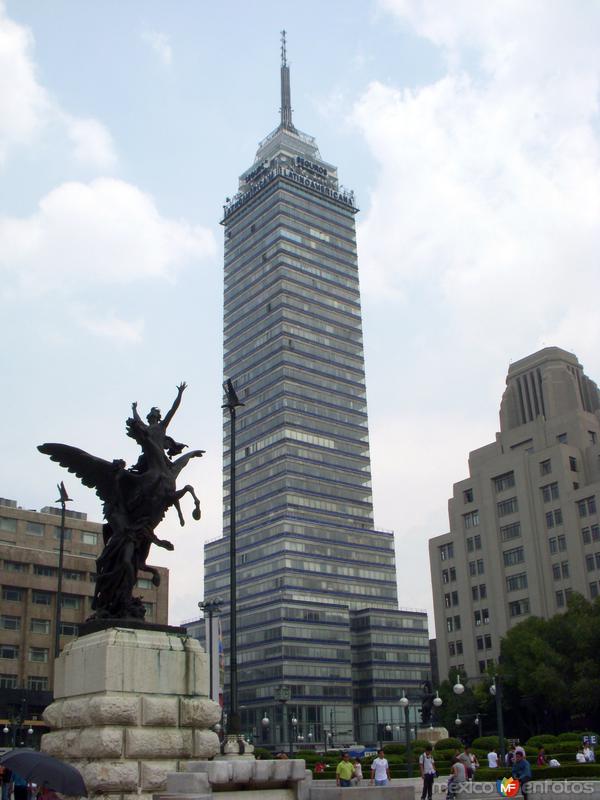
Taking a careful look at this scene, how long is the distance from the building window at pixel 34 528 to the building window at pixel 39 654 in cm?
1545

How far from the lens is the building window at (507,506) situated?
9106 centimetres

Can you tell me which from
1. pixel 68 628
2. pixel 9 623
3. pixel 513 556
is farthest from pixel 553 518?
pixel 9 623

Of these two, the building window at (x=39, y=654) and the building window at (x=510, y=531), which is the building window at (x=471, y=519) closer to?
the building window at (x=510, y=531)

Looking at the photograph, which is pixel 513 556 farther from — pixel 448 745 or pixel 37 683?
pixel 37 683

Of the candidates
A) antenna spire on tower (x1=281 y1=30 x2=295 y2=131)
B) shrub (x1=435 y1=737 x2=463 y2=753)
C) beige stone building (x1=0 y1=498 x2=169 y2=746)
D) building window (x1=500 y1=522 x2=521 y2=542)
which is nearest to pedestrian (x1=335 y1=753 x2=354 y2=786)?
shrub (x1=435 y1=737 x2=463 y2=753)

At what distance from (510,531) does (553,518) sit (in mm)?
6103

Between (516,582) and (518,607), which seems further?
(516,582)

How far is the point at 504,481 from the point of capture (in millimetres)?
93250

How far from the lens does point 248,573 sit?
12300 cm

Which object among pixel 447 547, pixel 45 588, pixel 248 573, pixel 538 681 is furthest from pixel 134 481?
pixel 248 573

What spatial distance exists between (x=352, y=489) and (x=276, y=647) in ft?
94.8

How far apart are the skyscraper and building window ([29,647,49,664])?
46040 millimetres

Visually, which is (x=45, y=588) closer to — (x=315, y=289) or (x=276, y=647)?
(x=276, y=647)

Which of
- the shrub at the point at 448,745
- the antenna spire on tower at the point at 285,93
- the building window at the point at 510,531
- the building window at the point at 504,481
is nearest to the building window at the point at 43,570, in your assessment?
the shrub at the point at 448,745
